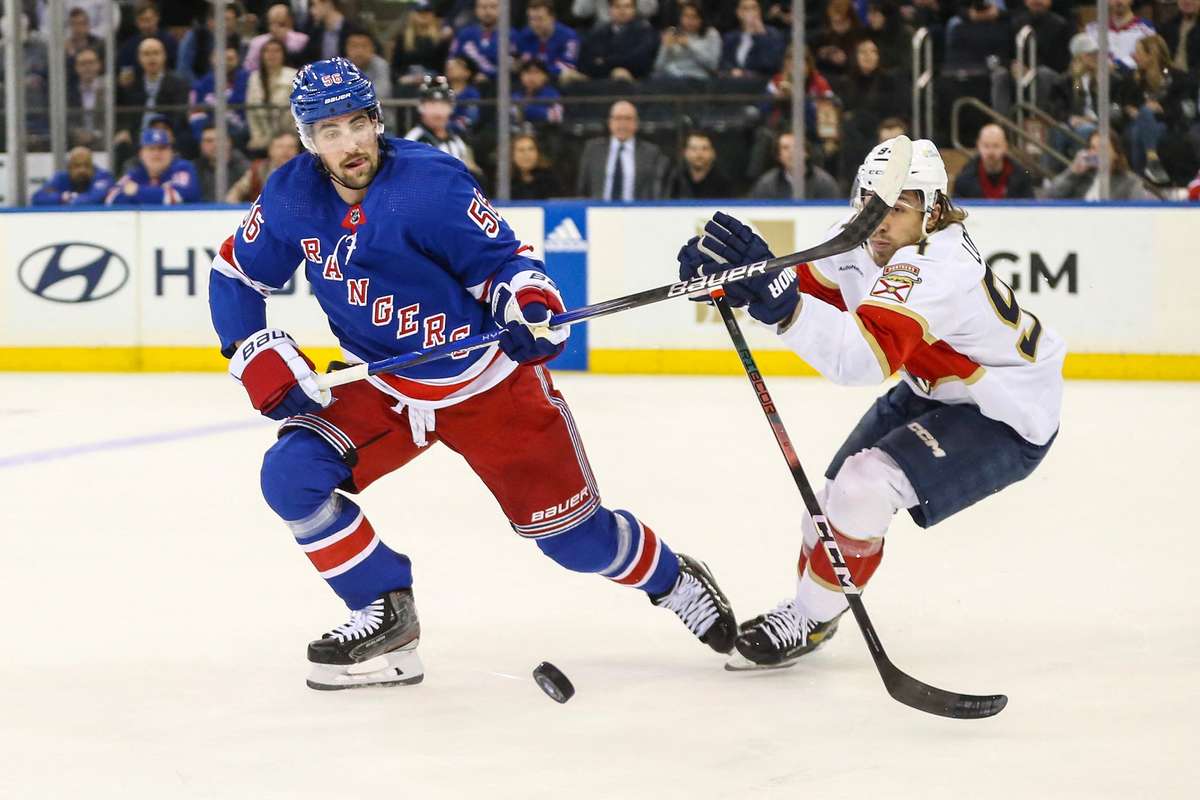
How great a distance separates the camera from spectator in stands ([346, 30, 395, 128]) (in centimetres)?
912

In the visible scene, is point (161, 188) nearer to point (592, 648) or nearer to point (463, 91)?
point (463, 91)

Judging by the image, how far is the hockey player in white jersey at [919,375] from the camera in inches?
113

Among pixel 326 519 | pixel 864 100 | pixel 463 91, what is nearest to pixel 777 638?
pixel 326 519

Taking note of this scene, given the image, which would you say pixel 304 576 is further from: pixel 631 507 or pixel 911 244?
pixel 911 244

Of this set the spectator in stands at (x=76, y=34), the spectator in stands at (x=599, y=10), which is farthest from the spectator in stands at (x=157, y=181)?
the spectator in stands at (x=599, y=10)

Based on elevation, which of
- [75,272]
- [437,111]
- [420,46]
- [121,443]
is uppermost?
[420,46]

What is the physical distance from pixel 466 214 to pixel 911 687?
3.55 ft

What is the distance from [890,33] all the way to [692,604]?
6025 millimetres

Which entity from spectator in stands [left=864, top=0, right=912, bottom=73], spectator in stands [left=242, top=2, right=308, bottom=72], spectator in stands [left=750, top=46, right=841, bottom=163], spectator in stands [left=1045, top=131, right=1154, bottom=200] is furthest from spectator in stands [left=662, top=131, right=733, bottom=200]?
spectator in stands [left=242, top=2, right=308, bottom=72]

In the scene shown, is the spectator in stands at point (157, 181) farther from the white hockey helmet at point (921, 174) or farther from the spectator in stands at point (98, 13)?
the white hockey helmet at point (921, 174)

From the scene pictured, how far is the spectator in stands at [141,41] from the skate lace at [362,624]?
6.57 meters

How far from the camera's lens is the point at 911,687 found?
2811mm

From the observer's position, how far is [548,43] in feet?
29.8

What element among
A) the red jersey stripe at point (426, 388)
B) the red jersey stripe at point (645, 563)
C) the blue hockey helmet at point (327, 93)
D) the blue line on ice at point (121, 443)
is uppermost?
the blue hockey helmet at point (327, 93)
